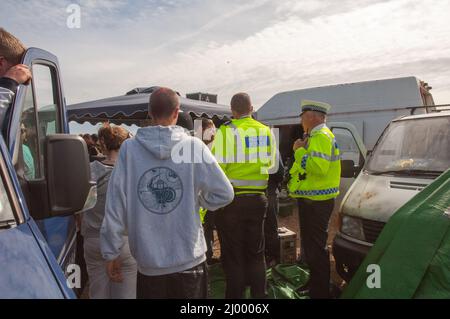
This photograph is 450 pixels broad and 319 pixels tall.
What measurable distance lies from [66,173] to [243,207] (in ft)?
6.67

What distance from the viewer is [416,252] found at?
8.62 ft

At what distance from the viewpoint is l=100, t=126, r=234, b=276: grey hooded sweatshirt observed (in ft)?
6.91

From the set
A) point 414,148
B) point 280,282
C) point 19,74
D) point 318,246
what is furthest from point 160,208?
point 414,148

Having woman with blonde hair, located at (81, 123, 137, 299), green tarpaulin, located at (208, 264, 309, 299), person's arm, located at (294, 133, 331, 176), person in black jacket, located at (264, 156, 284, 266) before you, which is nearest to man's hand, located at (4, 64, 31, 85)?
woman with blonde hair, located at (81, 123, 137, 299)

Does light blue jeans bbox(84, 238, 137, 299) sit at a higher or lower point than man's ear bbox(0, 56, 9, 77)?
lower

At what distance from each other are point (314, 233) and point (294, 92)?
775 centimetres

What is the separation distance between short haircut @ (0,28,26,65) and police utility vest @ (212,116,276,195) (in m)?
1.84

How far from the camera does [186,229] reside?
2.13 meters

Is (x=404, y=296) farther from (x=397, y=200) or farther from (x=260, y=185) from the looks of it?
(x=260, y=185)

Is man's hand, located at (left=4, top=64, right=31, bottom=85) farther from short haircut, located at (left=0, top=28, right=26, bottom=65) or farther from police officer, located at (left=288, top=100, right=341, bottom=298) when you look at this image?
police officer, located at (left=288, top=100, right=341, bottom=298)

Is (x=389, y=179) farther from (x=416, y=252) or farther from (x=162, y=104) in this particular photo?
(x=162, y=104)

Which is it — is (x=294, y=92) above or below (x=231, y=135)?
above
